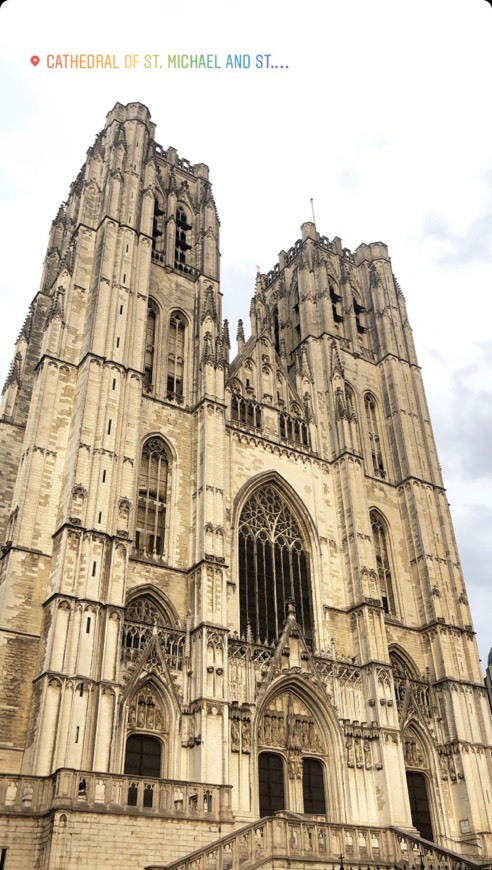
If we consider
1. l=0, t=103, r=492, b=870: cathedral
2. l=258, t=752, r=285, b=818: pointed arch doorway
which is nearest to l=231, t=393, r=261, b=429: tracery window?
l=0, t=103, r=492, b=870: cathedral

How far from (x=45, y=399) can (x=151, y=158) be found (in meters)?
14.7

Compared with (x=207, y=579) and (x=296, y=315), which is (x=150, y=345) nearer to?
(x=207, y=579)

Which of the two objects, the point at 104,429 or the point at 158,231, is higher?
the point at 158,231

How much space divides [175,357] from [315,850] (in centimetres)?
1889

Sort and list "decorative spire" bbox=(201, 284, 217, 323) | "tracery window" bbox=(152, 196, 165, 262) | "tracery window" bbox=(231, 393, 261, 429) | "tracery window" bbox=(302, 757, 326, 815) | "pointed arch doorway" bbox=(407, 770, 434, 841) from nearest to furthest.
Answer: "tracery window" bbox=(302, 757, 326, 815), "pointed arch doorway" bbox=(407, 770, 434, 841), "tracery window" bbox=(231, 393, 261, 429), "decorative spire" bbox=(201, 284, 217, 323), "tracery window" bbox=(152, 196, 165, 262)

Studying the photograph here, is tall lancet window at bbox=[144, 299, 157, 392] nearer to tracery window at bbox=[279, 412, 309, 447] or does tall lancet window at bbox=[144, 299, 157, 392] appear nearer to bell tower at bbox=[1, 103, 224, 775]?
bell tower at bbox=[1, 103, 224, 775]

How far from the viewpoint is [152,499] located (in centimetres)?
2633

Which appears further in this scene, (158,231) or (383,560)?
(158,231)

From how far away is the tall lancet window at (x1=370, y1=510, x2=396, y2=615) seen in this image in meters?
31.0

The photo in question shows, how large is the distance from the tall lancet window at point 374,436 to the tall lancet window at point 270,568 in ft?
21.8

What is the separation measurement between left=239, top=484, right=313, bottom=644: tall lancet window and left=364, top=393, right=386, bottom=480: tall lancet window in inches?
261

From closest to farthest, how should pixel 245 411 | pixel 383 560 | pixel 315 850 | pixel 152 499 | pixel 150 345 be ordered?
1. pixel 315 850
2. pixel 152 499
3. pixel 150 345
4. pixel 245 411
5. pixel 383 560

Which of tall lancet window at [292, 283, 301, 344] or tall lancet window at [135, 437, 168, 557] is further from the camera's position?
tall lancet window at [292, 283, 301, 344]

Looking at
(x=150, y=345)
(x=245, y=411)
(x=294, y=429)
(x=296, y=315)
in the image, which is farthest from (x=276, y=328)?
(x=150, y=345)
